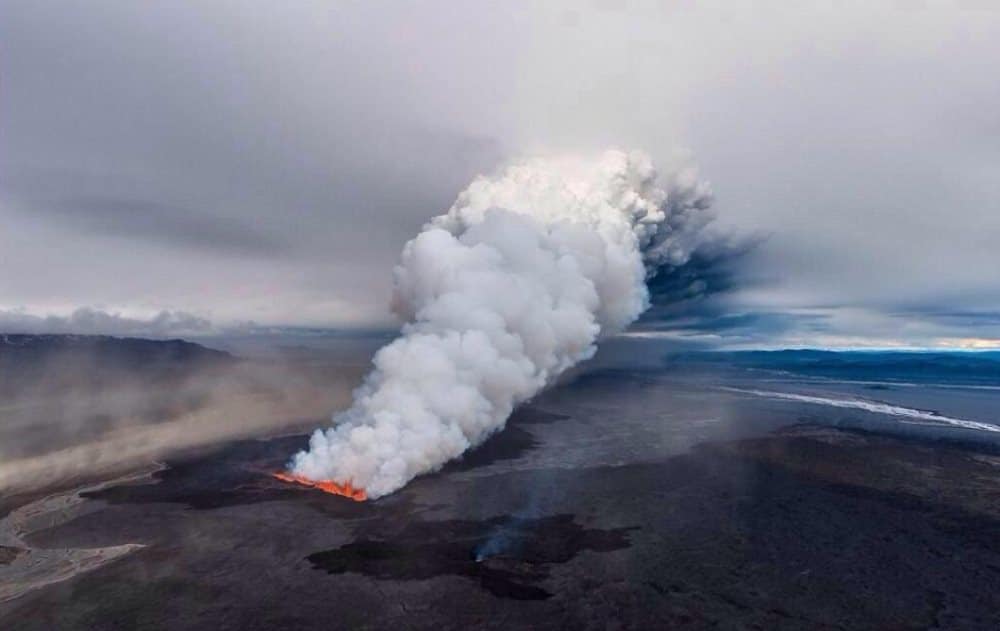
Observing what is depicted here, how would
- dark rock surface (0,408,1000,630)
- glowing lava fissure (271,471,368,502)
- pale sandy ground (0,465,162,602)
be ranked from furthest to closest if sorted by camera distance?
glowing lava fissure (271,471,368,502) < pale sandy ground (0,465,162,602) < dark rock surface (0,408,1000,630)

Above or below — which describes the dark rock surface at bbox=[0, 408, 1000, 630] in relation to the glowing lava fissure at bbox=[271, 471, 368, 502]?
below

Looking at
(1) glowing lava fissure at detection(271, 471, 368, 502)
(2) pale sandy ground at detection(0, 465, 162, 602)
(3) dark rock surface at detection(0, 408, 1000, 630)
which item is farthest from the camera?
(1) glowing lava fissure at detection(271, 471, 368, 502)

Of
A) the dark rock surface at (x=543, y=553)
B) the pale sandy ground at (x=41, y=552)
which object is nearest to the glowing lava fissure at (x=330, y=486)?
the dark rock surface at (x=543, y=553)

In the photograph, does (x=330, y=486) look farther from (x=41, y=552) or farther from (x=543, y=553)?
(x=543, y=553)

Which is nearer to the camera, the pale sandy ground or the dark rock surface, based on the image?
the dark rock surface

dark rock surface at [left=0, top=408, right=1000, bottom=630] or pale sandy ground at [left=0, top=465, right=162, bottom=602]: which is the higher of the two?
pale sandy ground at [left=0, top=465, right=162, bottom=602]

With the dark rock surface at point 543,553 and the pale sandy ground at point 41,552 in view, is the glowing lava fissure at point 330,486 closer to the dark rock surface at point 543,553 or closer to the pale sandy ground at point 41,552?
the dark rock surface at point 543,553

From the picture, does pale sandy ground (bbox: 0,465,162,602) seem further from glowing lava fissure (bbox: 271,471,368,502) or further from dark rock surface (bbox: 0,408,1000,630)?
glowing lava fissure (bbox: 271,471,368,502)

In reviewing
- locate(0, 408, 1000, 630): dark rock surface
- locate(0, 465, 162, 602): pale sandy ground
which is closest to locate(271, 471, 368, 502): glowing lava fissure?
locate(0, 408, 1000, 630): dark rock surface

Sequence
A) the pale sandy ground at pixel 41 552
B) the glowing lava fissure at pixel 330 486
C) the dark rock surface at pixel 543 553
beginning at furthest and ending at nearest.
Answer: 1. the glowing lava fissure at pixel 330 486
2. the pale sandy ground at pixel 41 552
3. the dark rock surface at pixel 543 553
